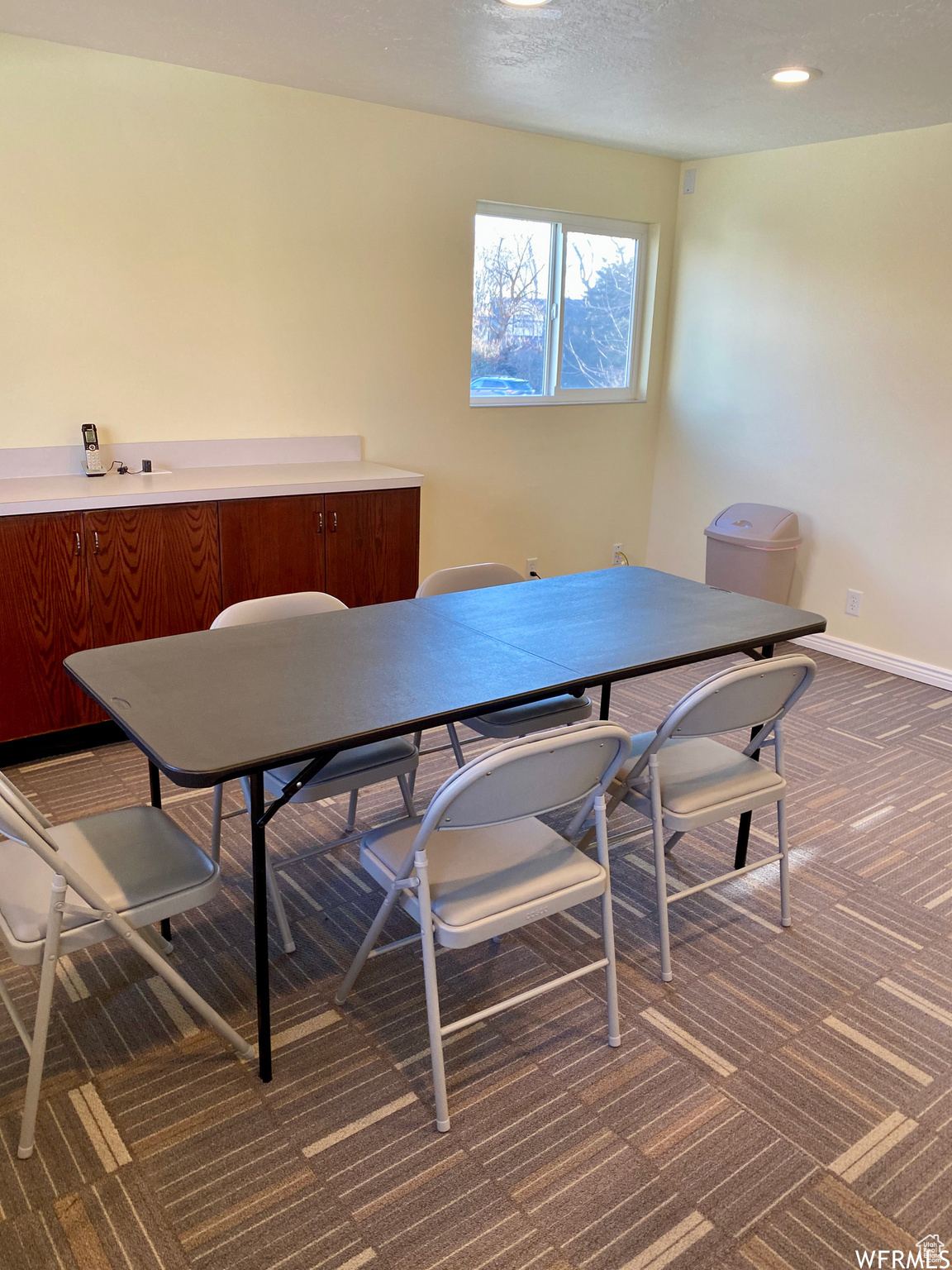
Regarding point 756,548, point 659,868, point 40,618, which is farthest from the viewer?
point 756,548

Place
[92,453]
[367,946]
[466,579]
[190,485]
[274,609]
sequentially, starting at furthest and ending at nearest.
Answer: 1. [92,453]
2. [190,485]
3. [466,579]
4. [274,609]
5. [367,946]

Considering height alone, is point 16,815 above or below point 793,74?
below

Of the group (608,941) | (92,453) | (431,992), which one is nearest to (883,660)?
(608,941)

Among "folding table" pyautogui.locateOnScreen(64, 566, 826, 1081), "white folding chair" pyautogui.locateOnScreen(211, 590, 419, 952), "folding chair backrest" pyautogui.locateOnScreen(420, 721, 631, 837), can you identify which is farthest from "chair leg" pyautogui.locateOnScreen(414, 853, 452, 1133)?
"white folding chair" pyautogui.locateOnScreen(211, 590, 419, 952)

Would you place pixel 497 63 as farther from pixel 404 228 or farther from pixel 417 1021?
pixel 417 1021

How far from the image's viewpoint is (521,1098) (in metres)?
2.02

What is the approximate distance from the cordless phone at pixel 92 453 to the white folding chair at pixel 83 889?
1.98m

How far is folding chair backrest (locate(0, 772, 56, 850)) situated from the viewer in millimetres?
1656

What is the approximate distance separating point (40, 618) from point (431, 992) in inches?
85.2

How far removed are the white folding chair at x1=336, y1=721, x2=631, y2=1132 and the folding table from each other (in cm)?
24

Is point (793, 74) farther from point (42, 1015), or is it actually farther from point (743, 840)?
point (42, 1015)

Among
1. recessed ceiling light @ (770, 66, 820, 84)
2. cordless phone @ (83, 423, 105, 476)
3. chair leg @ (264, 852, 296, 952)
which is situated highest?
recessed ceiling light @ (770, 66, 820, 84)

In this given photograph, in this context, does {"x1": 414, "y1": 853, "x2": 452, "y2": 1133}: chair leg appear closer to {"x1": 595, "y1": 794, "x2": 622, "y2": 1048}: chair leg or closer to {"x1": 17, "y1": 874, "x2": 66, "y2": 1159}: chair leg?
{"x1": 595, "y1": 794, "x2": 622, "y2": 1048}: chair leg

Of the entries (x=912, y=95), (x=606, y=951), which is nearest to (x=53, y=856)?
(x=606, y=951)
